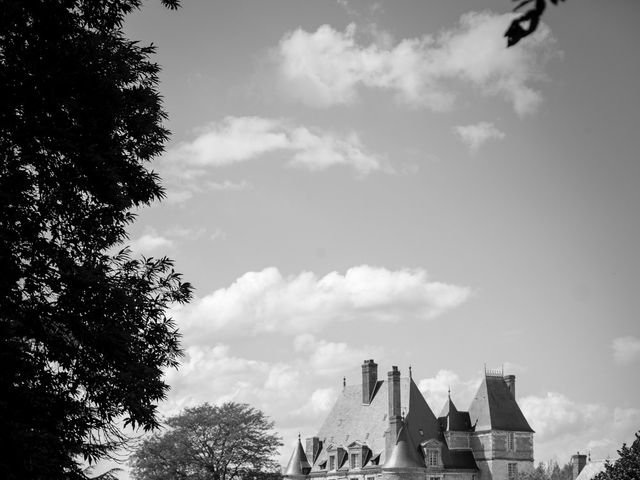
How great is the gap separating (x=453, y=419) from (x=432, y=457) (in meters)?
4.34

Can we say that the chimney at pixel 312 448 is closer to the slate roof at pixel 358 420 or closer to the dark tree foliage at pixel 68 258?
the slate roof at pixel 358 420

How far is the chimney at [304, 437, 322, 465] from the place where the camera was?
70625 mm

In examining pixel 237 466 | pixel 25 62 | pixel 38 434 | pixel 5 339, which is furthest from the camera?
pixel 237 466

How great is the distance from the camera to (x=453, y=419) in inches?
2680

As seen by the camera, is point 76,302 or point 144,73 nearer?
point 76,302

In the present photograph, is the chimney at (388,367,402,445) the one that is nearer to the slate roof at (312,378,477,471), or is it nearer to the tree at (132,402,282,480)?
the slate roof at (312,378,477,471)

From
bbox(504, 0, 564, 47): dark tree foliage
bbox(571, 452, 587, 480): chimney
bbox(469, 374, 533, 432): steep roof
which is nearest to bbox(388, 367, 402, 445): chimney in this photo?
bbox(469, 374, 533, 432): steep roof

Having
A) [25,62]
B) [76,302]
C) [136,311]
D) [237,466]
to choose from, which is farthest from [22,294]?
[237,466]

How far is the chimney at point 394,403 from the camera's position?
2549 inches

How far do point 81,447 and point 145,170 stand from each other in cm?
527

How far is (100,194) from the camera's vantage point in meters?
14.8

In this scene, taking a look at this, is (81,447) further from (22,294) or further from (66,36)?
(66,36)

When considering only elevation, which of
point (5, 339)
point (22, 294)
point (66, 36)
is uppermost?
point (66, 36)

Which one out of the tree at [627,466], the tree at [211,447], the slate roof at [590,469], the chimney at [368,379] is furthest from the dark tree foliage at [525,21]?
the chimney at [368,379]
